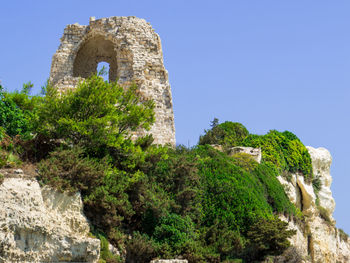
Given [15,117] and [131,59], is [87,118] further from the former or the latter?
[131,59]

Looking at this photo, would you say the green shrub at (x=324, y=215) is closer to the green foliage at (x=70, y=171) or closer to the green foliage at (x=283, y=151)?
the green foliage at (x=283, y=151)

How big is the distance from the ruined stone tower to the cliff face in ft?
21.7

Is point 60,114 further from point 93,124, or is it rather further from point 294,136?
point 294,136

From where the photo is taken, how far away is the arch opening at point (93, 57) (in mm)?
23453

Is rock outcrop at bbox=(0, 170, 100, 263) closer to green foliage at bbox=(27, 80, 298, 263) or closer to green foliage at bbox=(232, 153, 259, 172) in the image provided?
green foliage at bbox=(27, 80, 298, 263)

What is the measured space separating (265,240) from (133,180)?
4.92 meters

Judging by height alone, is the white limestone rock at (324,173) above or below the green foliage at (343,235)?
above

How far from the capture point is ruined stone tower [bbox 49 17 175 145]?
68.0 feet

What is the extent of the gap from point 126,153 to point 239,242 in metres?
4.61

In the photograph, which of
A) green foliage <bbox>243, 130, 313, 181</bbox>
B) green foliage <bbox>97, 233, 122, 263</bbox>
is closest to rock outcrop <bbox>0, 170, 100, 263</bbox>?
green foliage <bbox>97, 233, 122, 263</bbox>

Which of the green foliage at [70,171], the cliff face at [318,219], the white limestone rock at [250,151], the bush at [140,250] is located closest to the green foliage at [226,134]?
the cliff face at [318,219]

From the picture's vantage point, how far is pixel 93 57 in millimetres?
24312

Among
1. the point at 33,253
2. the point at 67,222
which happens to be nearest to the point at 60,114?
the point at 67,222

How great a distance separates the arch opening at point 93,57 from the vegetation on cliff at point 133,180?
6.36 meters
